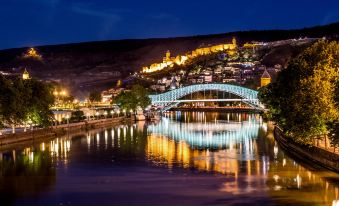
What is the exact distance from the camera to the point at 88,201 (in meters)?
22.7

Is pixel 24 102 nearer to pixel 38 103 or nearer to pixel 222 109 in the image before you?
pixel 38 103

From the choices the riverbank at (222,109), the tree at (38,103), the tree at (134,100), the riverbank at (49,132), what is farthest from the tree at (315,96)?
the riverbank at (222,109)

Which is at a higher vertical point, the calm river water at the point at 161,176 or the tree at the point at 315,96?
the tree at the point at 315,96

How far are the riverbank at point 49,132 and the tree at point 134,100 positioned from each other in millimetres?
14015

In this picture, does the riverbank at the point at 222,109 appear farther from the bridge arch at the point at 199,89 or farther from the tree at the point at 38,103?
the tree at the point at 38,103

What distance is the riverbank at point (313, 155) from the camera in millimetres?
27733

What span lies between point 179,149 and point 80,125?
26.1 m

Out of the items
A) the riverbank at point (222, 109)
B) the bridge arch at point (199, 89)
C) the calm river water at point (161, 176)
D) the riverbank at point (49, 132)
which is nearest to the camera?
the calm river water at point (161, 176)

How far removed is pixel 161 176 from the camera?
2834 centimetres

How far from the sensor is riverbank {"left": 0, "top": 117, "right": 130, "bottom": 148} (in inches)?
1709

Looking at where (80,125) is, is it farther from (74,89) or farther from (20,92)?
(74,89)

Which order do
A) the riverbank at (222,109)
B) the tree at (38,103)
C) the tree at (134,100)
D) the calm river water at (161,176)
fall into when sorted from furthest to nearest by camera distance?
the riverbank at (222,109) → the tree at (134,100) → the tree at (38,103) → the calm river water at (161,176)

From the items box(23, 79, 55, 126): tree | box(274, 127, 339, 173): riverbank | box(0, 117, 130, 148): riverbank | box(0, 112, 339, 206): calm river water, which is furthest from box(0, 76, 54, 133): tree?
box(274, 127, 339, 173): riverbank

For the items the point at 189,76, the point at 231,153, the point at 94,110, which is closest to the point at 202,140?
the point at 231,153
